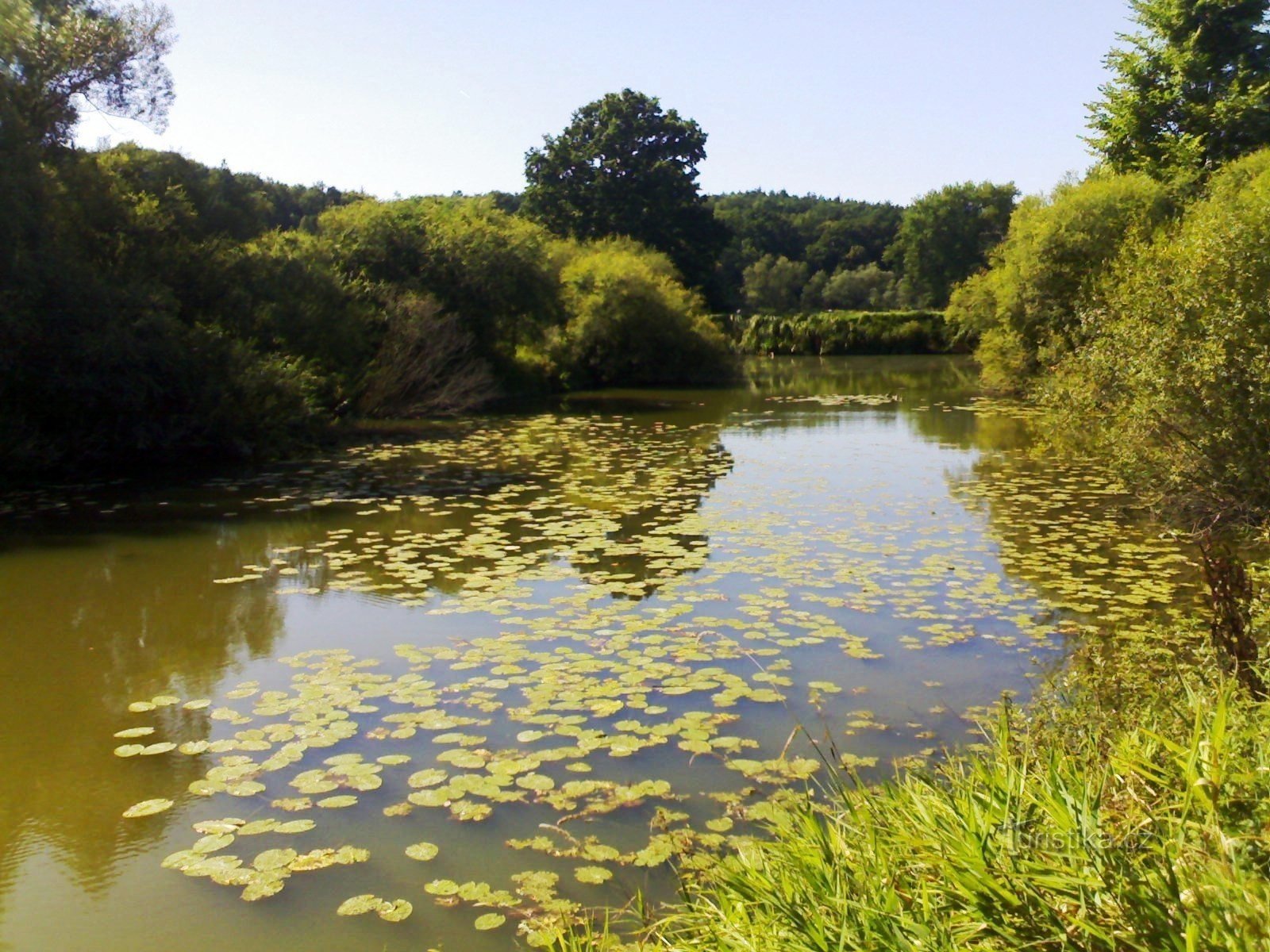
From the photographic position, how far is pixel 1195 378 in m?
8.21

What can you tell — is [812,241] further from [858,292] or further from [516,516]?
[516,516]

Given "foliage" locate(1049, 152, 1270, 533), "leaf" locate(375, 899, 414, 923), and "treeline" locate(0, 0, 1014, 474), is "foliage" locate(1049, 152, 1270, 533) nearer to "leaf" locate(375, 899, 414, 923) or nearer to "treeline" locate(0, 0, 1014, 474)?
"leaf" locate(375, 899, 414, 923)

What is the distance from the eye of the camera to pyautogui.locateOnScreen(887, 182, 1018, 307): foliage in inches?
2571

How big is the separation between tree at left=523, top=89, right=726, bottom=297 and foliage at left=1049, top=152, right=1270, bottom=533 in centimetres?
3718

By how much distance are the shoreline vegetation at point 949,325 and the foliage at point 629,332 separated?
0.12 m

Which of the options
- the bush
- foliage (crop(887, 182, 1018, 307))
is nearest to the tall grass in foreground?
the bush

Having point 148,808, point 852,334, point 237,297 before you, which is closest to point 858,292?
point 852,334

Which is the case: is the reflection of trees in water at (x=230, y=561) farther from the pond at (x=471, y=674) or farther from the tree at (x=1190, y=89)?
the tree at (x=1190, y=89)

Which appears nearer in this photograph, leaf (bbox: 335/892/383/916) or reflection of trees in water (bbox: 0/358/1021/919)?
leaf (bbox: 335/892/383/916)

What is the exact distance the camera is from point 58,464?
1371 centimetres

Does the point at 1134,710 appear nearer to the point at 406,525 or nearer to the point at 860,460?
the point at 406,525

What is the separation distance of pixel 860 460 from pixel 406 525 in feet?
25.5

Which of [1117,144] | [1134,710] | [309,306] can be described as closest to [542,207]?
[1117,144]

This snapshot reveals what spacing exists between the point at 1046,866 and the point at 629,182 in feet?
153
